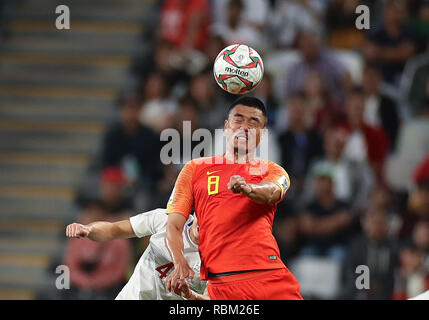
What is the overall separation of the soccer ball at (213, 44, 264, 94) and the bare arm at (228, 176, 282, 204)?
951 millimetres

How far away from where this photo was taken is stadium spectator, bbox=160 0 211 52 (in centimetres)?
1070

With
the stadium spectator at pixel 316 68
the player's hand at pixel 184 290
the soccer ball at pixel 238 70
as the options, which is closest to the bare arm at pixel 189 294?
the player's hand at pixel 184 290

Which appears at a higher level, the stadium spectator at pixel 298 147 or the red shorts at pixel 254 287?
the stadium spectator at pixel 298 147

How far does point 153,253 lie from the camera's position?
18.6 feet

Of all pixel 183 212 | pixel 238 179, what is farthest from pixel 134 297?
pixel 238 179

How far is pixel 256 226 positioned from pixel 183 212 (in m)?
0.48

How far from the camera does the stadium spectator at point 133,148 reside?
945 cm

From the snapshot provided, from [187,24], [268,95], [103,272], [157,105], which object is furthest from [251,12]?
[103,272]

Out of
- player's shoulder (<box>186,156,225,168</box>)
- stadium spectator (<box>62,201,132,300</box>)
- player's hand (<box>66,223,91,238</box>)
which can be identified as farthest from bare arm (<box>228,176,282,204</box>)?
stadium spectator (<box>62,201,132,300</box>)

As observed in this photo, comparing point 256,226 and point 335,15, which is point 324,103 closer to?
point 335,15

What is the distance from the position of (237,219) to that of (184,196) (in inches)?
16.0

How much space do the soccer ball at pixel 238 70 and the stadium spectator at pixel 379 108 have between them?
174 inches

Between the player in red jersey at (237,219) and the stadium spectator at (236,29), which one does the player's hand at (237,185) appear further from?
the stadium spectator at (236,29)

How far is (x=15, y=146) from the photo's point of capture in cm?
1090
